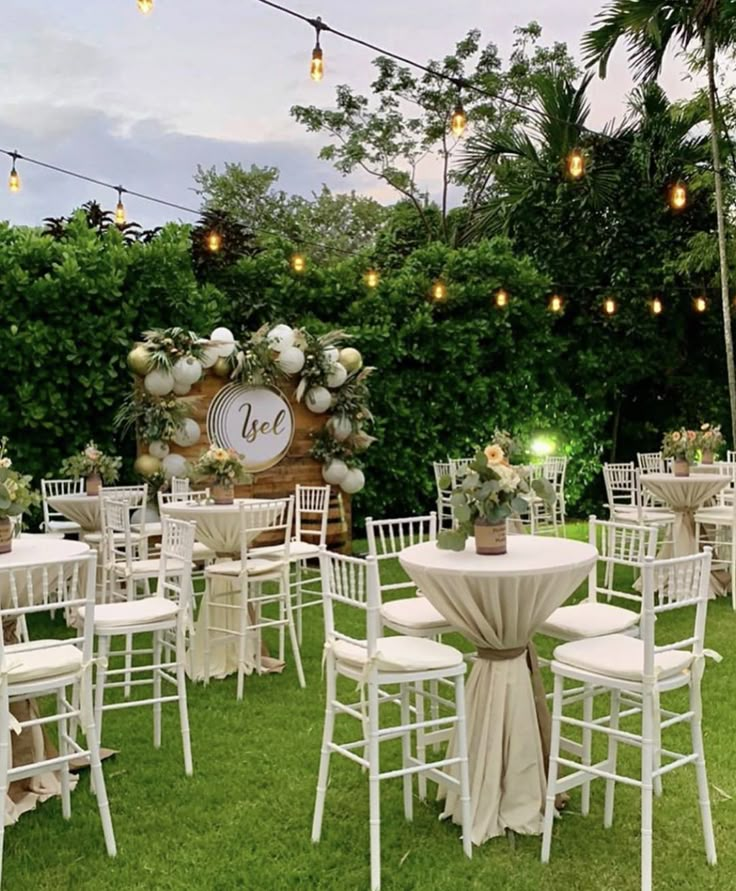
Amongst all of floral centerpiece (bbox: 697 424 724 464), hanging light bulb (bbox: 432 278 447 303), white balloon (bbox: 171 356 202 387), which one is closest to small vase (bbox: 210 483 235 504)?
white balloon (bbox: 171 356 202 387)

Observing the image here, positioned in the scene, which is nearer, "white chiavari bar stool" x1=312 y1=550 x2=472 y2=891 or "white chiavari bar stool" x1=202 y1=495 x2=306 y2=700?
"white chiavari bar stool" x1=312 y1=550 x2=472 y2=891

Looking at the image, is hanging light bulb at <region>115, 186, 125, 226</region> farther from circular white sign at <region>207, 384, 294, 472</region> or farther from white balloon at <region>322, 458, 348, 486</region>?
white balloon at <region>322, 458, 348, 486</region>

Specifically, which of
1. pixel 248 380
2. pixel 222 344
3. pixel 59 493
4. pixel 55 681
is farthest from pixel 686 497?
pixel 55 681

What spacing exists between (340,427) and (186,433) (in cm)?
153

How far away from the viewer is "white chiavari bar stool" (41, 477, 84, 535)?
257 inches

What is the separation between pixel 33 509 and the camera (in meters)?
7.04

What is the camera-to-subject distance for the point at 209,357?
23.9 ft

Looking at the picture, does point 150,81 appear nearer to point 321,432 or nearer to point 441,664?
point 321,432

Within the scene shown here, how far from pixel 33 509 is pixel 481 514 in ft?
16.4

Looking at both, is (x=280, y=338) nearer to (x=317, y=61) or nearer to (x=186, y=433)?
(x=186, y=433)

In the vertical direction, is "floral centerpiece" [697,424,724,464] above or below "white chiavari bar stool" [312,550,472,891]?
above

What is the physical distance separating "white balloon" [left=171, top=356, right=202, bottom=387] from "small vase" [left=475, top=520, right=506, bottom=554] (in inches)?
169

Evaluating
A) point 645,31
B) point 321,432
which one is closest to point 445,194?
point 645,31

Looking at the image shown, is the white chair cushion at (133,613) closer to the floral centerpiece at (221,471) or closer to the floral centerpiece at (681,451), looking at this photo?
the floral centerpiece at (221,471)
